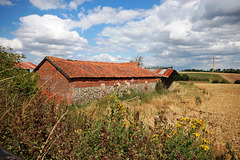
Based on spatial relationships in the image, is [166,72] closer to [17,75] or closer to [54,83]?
[54,83]

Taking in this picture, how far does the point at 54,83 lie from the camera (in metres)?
13.9

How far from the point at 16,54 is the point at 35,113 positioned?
11.8m

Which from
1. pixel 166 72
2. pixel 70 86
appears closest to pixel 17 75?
pixel 70 86

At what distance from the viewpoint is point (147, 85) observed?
68.1ft

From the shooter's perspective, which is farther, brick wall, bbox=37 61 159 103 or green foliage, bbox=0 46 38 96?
brick wall, bbox=37 61 159 103

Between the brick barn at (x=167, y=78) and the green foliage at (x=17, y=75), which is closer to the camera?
the green foliage at (x=17, y=75)

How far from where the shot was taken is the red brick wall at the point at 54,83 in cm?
1306

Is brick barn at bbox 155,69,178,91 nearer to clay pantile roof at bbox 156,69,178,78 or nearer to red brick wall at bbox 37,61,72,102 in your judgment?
clay pantile roof at bbox 156,69,178,78

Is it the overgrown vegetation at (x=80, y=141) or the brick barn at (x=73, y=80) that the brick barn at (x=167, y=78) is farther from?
the overgrown vegetation at (x=80, y=141)

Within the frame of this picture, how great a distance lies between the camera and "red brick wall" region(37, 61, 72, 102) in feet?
42.9

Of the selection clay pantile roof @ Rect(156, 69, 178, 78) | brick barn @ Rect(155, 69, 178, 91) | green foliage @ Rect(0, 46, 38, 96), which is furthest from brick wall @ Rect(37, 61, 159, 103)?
brick barn @ Rect(155, 69, 178, 91)

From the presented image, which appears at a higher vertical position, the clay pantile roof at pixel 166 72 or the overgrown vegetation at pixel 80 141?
the clay pantile roof at pixel 166 72

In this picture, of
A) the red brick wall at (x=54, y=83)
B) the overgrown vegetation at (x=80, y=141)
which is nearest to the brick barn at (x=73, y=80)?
the red brick wall at (x=54, y=83)

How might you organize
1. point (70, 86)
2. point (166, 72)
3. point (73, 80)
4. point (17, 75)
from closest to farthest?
point (17, 75)
point (70, 86)
point (73, 80)
point (166, 72)
